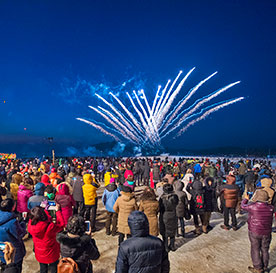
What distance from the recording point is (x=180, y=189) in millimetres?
6703

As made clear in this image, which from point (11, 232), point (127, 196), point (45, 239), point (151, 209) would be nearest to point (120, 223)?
point (127, 196)

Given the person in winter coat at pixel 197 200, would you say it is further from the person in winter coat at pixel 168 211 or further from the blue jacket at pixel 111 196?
the blue jacket at pixel 111 196

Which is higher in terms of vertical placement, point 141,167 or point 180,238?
point 141,167

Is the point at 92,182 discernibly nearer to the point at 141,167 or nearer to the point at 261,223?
the point at 261,223

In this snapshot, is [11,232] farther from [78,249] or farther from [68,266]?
[68,266]

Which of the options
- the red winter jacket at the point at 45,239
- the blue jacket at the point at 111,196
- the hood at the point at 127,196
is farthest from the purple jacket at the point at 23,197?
the red winter jacket at the point at 45,239

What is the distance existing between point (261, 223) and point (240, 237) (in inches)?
107

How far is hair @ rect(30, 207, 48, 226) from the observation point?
11.7 ft

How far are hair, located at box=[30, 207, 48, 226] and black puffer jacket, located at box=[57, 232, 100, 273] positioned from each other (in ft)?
3.11

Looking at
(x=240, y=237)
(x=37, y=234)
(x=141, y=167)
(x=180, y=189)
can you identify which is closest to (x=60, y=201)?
(x=37, y=234)

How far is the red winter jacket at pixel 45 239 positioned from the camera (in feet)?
12.0

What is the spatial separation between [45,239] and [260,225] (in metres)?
4.37

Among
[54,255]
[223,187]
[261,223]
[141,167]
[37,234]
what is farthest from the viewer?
[141,167]

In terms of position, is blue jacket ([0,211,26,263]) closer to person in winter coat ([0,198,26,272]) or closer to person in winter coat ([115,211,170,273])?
person in winter coat ([0,198,26,272])
